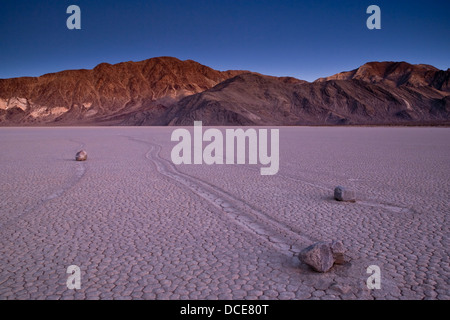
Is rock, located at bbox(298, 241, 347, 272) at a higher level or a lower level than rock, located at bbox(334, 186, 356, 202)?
lower

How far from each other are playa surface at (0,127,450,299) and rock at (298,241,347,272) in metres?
0.11

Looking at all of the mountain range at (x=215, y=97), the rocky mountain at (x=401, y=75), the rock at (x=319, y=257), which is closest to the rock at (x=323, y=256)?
the rock at (x=319, y=257)

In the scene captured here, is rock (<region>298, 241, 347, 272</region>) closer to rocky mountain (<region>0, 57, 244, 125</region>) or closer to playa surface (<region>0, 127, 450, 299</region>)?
playa surface (<region>0, 127, 450, 299</region>)

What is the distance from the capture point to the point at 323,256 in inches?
158

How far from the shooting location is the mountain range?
83.6 meters

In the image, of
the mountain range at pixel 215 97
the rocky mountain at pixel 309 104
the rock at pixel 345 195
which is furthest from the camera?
the mountain range at pixel 215 97

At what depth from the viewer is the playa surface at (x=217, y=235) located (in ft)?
12.3

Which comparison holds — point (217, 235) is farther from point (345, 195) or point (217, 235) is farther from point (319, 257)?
point (345, 195)

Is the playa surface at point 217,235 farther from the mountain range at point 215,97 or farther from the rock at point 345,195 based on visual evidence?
the mountain range at point 215,97

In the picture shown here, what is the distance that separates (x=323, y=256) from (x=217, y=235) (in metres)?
1.83

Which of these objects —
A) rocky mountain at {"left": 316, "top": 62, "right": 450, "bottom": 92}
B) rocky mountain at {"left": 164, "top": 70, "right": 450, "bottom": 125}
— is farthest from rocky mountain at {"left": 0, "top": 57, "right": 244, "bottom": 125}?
rocky mountain at {"left": 316, "top": 62, "right": 450, "bottom": 92}

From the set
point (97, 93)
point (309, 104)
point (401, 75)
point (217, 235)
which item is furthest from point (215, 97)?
point (217, 235)
